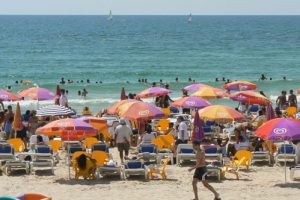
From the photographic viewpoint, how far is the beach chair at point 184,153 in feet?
54.5

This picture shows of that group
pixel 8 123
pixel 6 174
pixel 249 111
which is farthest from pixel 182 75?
pixel 6 174

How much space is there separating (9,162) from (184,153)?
4248 mm

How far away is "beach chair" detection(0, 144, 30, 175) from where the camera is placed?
15.4 meters

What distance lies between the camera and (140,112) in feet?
59.0

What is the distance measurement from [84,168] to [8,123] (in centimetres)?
560

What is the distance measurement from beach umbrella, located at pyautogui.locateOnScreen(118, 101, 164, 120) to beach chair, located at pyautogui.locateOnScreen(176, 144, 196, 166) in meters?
1.45

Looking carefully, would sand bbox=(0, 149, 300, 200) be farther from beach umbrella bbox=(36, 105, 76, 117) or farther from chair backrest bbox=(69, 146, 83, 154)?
beach umbrella bbox=(36, 105, 76, 117)

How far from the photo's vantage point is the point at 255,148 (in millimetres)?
17484

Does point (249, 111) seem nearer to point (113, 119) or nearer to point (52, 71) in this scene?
point (113, 119)

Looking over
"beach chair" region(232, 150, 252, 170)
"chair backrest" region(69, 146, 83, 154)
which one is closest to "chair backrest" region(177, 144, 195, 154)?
"beach chair" region(232, 150, 252, 170)

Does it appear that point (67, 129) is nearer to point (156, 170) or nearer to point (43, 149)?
point (43, 149)

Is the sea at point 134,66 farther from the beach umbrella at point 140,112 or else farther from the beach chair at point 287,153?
the beach chair at point 287,153

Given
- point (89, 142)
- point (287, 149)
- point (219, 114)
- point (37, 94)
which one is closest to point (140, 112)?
point (89, 142)

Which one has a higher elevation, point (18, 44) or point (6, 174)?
point (18, 44)
